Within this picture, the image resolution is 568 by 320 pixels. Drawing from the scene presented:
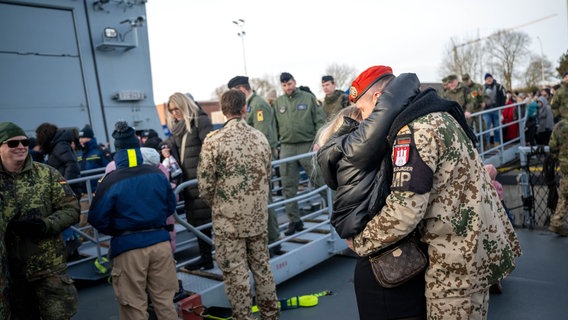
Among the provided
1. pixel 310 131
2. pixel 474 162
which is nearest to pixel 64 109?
pixel 310 131

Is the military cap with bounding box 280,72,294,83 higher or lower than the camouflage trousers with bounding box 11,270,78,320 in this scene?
higher

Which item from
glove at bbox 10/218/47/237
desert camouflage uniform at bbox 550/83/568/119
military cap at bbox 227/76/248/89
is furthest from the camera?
desert camouflage uniform at bbox 550/83/568/119

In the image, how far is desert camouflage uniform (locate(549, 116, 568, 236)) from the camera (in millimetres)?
5137

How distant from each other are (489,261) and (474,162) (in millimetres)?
411

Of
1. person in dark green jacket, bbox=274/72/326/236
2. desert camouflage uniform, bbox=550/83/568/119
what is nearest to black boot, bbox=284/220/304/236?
person in dark green jacket, bbox=274/72/326/236

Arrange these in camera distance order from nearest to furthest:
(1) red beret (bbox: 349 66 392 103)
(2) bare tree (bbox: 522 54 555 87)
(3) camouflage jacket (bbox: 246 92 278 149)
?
(1) red beret (bbox: 349 66 392 103) → (3) camouflage jacket (bbox: 246 92 278 149) → (2) bare tree (bbox: 522 54 555 87)

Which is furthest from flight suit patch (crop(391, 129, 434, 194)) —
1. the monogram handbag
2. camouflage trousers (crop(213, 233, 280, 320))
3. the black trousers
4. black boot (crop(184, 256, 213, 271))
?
black boot (crop(184, 256, 213, 271))

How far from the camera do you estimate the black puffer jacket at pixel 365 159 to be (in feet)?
5.78

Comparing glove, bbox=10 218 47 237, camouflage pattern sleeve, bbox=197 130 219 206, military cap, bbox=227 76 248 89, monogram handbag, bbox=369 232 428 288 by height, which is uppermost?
military cap, bbox=227 76 248 89

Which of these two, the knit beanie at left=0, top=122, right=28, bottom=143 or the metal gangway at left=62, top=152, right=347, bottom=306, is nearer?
the knit beanie at left=0, top=122, right=28, bottom=143

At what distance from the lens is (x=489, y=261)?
177 centimetres

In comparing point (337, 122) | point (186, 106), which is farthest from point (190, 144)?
point (337, 122)

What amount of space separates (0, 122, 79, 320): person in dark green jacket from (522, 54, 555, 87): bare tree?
46.1m

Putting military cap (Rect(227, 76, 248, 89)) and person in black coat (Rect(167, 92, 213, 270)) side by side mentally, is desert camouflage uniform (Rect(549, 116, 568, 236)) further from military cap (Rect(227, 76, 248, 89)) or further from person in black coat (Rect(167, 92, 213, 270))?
person in black coat (Rect(167, 92, 213, 270))
